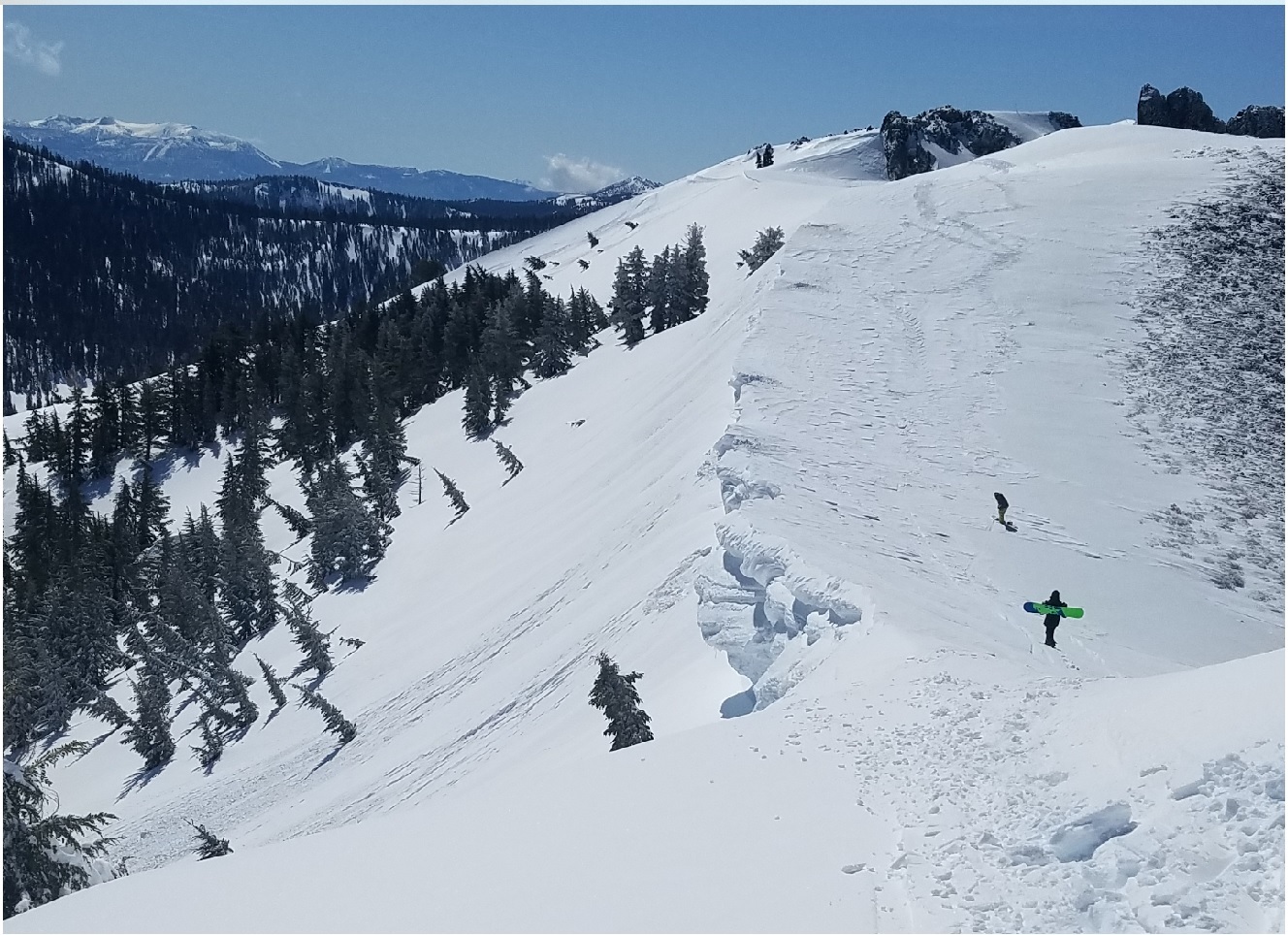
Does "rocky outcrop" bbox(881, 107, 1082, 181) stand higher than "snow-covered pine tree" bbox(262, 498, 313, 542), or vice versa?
"rocky outcrop" bbox(881, 107, 1082, 181)

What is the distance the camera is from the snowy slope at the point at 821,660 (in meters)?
7.06

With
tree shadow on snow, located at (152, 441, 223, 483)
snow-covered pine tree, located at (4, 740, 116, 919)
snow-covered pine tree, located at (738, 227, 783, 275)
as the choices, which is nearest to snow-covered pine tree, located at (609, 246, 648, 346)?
snow-covered pine tree, located at (738, 227, 783, 275)

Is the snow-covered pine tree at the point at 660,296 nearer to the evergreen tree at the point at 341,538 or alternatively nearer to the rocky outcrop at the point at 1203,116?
the evergreen tree at the point at 341,538

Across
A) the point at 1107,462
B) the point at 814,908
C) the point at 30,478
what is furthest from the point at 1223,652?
the point at 30,478

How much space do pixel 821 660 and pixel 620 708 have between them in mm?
3353

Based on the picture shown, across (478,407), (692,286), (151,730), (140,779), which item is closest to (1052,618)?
(140,779)

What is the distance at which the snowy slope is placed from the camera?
7059 mm

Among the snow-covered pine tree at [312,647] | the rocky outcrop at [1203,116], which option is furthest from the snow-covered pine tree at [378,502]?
the rocky outcrop at [1203,116]

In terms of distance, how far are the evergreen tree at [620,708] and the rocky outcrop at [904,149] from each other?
96144mm

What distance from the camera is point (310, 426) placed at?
64.2m

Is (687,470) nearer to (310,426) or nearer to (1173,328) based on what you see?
(1173,328)

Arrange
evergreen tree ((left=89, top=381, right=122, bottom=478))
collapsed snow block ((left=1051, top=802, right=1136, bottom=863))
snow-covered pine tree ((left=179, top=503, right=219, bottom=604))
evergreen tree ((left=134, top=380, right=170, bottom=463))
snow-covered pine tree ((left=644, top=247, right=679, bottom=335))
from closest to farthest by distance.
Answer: collapsed snow block ((left=1051, top=802, right=1136, bottom=863))
snow-covered pine tree ((left=179, top=503, right=219, bottom=604))
snow-covered pine tree ((left=644, top=247, right=679, bottom=335))
evergreen tree ((left=134, top=380, right=170, bottom=463))
evergreen tree ((left=89, top=381, right=122, bottom=478))

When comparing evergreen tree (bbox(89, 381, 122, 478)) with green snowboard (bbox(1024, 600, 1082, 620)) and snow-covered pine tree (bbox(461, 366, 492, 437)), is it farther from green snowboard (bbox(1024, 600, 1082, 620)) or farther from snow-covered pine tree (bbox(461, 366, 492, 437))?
green snowboard (bbox(1024, 600, 1082, 620))

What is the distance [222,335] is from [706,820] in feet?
291
